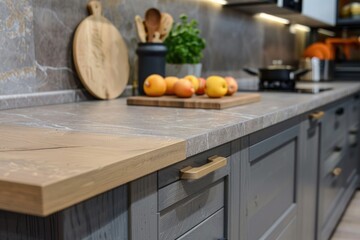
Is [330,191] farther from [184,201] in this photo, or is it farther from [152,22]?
[184,201]

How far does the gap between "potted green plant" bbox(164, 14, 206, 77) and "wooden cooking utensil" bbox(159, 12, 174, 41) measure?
0.18 ft

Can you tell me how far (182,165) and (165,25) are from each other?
1.14 meters

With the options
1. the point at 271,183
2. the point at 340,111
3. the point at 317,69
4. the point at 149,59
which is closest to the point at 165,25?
the point at 149,59

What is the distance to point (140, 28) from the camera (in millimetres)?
1925

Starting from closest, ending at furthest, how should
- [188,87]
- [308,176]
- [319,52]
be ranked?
[188,87]
[308,176]
[319,52]

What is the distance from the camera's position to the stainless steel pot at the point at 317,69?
362 cm

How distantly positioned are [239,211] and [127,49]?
959mm

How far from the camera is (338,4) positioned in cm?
412

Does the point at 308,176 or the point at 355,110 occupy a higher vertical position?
the point at 355,110

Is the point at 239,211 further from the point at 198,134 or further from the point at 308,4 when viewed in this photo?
the point at 308,4

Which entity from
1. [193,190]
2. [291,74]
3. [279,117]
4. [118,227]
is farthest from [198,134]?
[291,74]

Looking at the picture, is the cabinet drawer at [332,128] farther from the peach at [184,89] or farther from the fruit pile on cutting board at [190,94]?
the peach at [184,89]

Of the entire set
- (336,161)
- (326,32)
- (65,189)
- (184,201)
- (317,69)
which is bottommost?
(336,161)

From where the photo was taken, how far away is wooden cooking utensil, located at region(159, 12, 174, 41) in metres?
1.96
